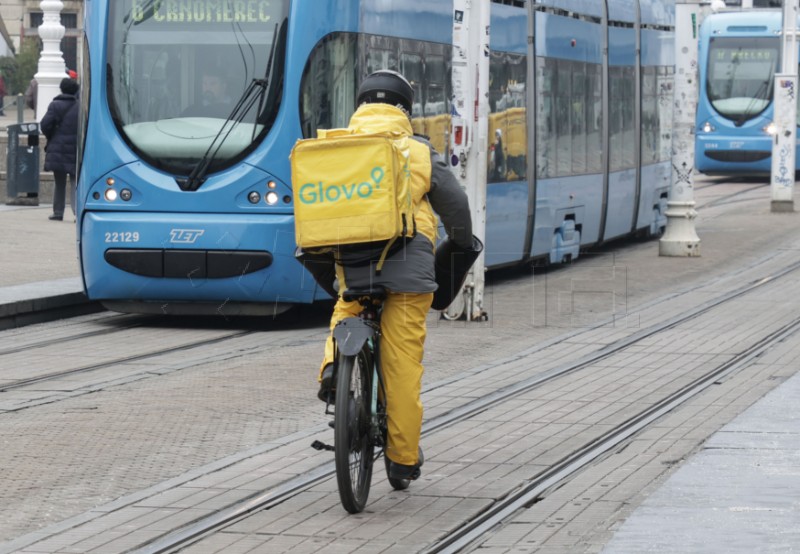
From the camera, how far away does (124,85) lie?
42.9ft

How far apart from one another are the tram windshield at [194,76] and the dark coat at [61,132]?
343 inches

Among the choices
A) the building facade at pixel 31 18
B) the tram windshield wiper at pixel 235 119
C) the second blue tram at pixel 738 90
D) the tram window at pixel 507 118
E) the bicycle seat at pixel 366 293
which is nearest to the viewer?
the bicycle seat at pixel 366 293

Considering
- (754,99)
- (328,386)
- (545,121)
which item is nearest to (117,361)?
(328,386)

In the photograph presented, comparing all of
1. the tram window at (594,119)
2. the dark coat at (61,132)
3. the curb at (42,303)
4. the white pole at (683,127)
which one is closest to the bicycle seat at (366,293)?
the curb at (42,303)

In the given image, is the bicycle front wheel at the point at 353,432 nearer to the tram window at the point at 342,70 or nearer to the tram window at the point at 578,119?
the tram window at the point at 342,70

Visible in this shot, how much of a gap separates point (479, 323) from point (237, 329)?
6.37 feet

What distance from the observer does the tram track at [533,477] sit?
20.8ft

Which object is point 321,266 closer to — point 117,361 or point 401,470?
point 401,470

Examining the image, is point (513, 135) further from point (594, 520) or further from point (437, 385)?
Result: point (594, 520)

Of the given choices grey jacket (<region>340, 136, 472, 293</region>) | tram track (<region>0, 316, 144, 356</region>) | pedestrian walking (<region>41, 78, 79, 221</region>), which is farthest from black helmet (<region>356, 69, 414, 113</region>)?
pedestrian walking (<region>41, 78, 79, 221</region>)

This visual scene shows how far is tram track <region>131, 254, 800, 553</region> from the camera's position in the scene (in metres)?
6.34

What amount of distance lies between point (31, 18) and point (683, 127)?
46.1 m

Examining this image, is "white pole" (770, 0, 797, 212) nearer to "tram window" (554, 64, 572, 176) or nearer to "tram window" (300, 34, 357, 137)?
"tram window" (554, 64, 572, 176)

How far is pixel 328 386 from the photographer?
21.8ft
